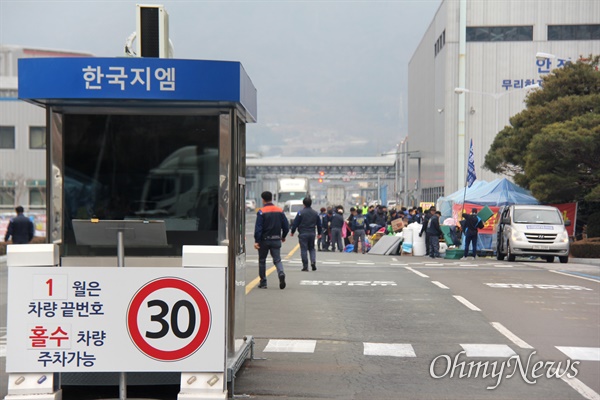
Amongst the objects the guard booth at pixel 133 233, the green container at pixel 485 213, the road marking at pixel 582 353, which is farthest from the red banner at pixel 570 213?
the guard booth at pixel 133 233

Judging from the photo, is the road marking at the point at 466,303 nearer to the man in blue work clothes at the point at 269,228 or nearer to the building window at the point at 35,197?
the man in blue work clothes at the point at 269,228

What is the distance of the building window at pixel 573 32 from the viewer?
72125mm

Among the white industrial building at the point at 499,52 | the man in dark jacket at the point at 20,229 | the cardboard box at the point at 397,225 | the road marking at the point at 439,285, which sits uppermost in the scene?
the white industrial building at the point at 499,52

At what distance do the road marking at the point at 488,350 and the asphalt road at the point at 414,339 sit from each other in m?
0.01

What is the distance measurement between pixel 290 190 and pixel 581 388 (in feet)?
223

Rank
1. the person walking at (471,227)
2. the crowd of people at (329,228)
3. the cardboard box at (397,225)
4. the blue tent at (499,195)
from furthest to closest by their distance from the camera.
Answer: the cardboard box at (397,225)
the blue tent at (499,195)
the person walking at (471,227)
the crowd of people at (329,228)

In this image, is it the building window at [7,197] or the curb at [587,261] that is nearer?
the curb at [587,261]

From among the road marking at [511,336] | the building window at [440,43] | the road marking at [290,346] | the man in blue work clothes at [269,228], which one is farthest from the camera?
the building window at [440,43]

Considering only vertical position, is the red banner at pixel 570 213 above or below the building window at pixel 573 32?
below

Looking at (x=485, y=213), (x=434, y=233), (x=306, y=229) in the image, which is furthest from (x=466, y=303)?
(x=485, y=213)

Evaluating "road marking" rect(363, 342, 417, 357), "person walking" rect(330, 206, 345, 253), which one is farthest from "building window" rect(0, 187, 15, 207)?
"road marking" rect(363, 342, 417, 357)

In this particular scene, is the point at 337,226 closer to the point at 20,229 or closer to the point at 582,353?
the point at 20,229

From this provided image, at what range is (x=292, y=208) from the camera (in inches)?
2662

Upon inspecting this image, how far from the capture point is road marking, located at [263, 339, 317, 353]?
37.0ft
